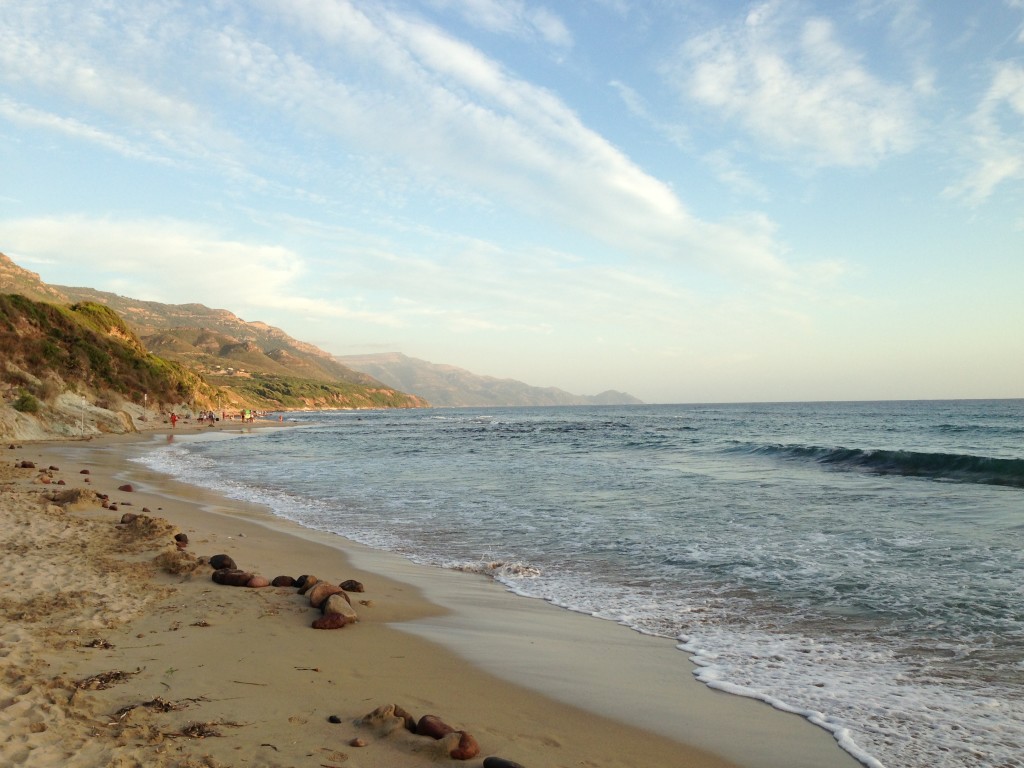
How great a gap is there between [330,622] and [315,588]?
845 mm

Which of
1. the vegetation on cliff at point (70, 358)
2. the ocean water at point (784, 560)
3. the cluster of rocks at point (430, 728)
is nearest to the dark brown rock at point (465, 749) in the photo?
the cluster of rocks at point (430, 728)

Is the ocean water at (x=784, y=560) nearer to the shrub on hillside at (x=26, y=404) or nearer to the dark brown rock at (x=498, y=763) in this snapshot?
the dark brown rock at (x=498, y=763)

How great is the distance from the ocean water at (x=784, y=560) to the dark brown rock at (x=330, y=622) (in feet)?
9.26

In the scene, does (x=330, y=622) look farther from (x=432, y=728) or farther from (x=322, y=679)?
(x=432, y=728)

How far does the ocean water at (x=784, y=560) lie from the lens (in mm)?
4871

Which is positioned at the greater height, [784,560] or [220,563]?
[220,563]

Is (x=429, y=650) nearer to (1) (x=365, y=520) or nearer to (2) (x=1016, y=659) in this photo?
(2) (x=1016, y=659)

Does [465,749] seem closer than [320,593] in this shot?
Yes

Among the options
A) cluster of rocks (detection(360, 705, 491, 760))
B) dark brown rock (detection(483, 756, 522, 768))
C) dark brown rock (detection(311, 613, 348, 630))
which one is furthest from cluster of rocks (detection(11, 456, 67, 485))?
dark brown rock (detection(483, 756, 522, 768))

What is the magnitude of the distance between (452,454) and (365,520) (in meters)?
18.4

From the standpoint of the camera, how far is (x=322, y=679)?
470 centimetres

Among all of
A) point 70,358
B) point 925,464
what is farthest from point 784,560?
point 70,358

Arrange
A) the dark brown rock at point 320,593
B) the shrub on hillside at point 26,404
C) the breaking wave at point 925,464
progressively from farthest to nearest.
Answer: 1. the shrub on hillside at point 26,404
2. the breaking wave at point 925,464
3. the dark brown rock at point 320,593

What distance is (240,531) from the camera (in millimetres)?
11750
